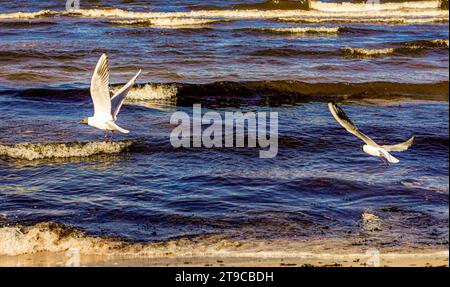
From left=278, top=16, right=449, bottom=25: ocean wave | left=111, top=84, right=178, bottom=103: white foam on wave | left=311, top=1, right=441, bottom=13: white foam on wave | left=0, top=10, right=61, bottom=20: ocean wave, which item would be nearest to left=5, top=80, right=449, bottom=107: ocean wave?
left=111, top=84, right=178, bottom=103: white foam on wave

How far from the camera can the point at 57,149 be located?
1057cm

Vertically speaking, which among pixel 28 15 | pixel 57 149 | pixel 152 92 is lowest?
pixel 57 149

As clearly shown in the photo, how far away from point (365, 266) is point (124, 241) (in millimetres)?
2201

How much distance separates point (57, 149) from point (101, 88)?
1884 mm

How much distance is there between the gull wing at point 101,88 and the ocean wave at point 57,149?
1231 millimetres

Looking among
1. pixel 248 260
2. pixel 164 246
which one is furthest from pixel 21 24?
pixel 248 260

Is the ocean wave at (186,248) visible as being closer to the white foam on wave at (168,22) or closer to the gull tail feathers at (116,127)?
the gull tail feathers at (116,127)

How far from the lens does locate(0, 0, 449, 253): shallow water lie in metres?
7.90

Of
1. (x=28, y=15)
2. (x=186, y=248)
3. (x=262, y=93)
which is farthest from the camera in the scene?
(x=28, y=15)

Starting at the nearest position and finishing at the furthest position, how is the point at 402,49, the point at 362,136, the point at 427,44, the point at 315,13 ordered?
the point at 362,136, the point at 402,49, the point at 427,44, the point at 315,13

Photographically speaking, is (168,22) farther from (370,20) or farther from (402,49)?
(402,49)

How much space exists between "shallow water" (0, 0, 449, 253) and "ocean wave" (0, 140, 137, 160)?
0.03 metres

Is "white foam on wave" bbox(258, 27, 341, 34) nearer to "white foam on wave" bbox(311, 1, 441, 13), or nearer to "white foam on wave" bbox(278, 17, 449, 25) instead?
"white foam on wave" bbox(278, 17, 449, 25)

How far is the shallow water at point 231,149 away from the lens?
7902 millimetres
